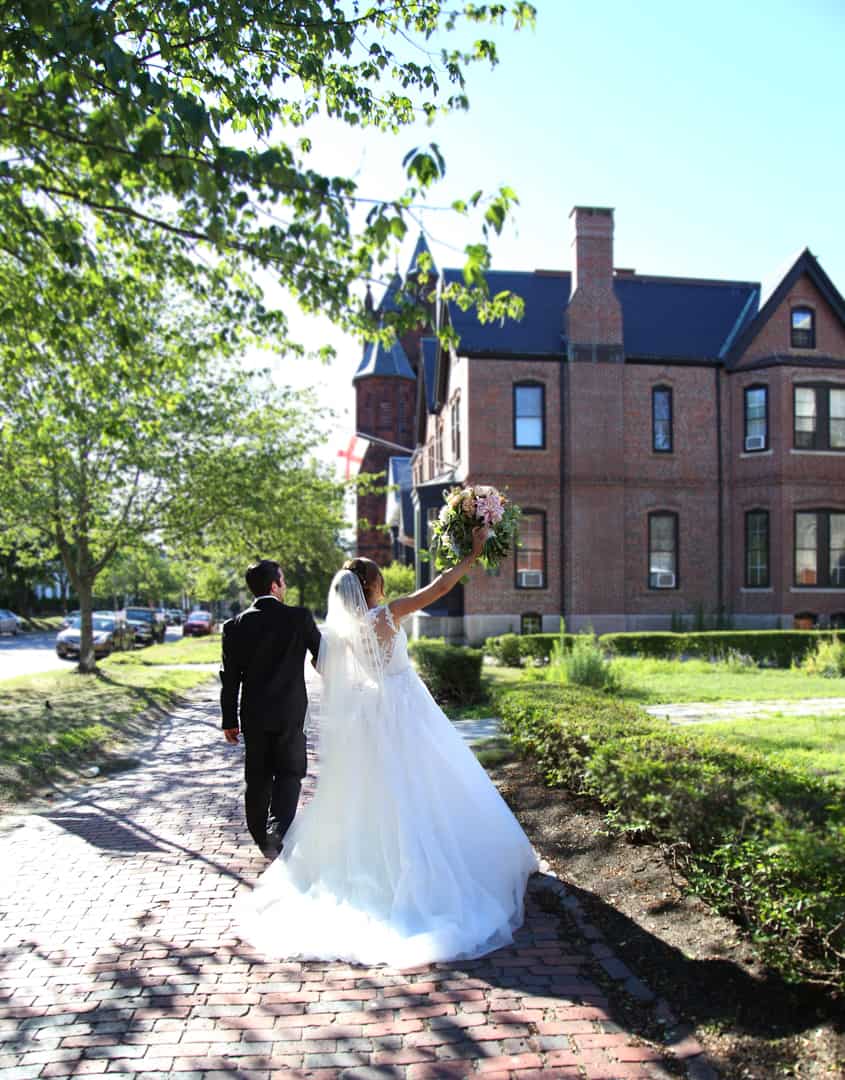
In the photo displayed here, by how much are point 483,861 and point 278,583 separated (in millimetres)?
2333

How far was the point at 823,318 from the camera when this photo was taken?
1057 inches

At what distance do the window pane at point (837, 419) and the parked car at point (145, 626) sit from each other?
28510mm

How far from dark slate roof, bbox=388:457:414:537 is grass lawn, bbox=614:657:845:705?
1827 cm

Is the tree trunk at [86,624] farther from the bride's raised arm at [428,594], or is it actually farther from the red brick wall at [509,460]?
the bride's raised arm at [428,594]

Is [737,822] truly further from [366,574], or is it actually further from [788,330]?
[788,330]

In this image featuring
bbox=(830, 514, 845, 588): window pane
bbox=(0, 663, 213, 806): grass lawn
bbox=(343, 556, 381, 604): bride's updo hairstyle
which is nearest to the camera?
bbox=(343, 556, 381, 604): bride's updo hairstyle

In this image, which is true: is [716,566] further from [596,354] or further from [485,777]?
[485,777]

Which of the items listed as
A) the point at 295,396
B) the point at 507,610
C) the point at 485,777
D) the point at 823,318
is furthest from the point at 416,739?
the point at 823,318

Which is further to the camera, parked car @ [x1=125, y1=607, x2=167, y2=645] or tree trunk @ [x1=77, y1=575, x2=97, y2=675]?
parked car @ [x1=125, y1=607, x2=167, y2=645]

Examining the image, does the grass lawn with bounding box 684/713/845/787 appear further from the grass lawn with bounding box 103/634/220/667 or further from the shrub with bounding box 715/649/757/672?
the grass lawn with bounding box 103/634/220/667

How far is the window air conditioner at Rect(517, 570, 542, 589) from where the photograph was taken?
85.9 ft

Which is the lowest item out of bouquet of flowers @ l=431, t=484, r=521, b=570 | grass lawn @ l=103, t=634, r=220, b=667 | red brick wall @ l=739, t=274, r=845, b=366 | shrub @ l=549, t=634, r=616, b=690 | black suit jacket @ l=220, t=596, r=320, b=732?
grass lawn @ l=103, t=634, r=220, b=667

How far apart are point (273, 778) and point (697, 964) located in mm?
3096

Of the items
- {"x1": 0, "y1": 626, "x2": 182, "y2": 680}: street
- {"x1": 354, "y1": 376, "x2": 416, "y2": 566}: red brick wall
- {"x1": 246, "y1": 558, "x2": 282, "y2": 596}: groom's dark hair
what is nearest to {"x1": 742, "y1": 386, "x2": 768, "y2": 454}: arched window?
{"x1": 0, "y1": 626, "x2": 182, "y2": 680}: street
